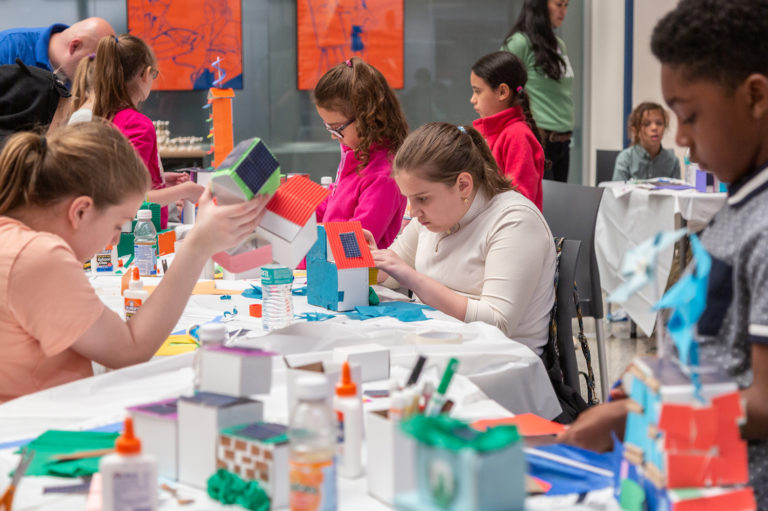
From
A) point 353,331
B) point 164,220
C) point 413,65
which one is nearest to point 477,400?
point 353,331

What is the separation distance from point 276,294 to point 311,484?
1.15 metres

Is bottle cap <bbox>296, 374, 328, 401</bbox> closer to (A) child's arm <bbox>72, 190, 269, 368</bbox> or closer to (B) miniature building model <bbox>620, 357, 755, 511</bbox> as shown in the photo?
(B) miniature building model <bbox>620, 357, 755, 511</bbox>

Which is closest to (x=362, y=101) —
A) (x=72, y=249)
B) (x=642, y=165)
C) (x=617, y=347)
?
(x=72, y=249)

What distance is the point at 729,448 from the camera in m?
0.85

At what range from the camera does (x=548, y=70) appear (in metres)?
4.87

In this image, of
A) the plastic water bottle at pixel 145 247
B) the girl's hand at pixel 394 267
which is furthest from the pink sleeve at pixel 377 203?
the plastic water bottle at pixel 145 247

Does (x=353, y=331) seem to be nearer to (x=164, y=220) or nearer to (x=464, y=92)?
(x=164, y=220)

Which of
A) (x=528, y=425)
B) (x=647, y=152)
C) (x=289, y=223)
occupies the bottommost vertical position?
(x=528, y=425)

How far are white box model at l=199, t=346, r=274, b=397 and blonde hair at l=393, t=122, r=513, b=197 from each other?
1183 mm

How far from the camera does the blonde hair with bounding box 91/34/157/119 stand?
132 inches

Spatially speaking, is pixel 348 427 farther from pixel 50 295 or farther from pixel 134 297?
pixel 134 297

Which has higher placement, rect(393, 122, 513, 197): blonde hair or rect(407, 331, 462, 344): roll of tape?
rect(393, 122, 513, 197): blonde hair

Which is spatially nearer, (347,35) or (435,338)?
(435,338)

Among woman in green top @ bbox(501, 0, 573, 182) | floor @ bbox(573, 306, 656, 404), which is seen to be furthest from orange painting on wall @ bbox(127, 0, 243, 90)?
floor @ bbox(573, 306, 656, 404)
